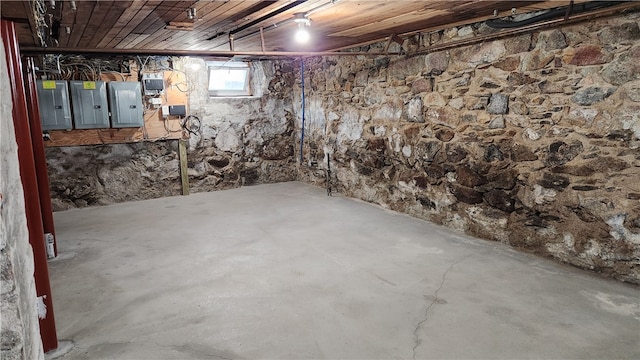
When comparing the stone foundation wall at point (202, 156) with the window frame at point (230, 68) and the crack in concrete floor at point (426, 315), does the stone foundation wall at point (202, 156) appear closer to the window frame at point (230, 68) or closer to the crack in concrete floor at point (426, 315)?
the window frame at point (230, 68)

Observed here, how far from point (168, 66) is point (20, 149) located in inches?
151

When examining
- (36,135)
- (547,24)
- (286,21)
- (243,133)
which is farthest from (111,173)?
(547,24)

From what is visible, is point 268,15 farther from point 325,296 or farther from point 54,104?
point 54,104

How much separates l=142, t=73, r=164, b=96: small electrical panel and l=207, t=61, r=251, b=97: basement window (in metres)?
0.76

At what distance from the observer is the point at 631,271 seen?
104 inches

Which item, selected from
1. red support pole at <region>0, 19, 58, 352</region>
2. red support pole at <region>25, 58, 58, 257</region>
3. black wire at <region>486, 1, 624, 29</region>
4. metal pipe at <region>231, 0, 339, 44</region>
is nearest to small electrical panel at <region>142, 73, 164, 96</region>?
metal pipe at <region>231, 0, 339, 44</region>

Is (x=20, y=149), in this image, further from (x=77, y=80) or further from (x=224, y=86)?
(x=224, y=86)

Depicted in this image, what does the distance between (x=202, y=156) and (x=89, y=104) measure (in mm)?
1592

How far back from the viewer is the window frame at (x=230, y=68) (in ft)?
18.6

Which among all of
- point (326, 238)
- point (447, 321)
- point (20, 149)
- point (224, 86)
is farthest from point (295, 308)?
point (224, 86)

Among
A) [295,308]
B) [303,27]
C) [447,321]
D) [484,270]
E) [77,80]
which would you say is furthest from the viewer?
[77,80]

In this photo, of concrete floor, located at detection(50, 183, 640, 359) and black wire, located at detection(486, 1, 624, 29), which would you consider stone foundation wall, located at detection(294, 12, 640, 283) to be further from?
concrete floor, located at detection(50, 183, 640, 359)

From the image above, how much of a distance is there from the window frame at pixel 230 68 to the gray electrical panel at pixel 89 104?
141cm

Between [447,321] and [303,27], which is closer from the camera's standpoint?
[447,321]
